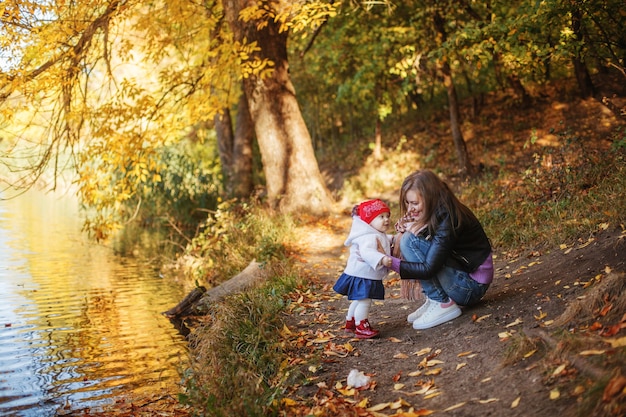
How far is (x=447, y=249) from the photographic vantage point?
4785 millimetres

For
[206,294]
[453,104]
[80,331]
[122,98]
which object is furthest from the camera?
[453,104]

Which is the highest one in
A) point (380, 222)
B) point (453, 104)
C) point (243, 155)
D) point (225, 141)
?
point (453, 104)

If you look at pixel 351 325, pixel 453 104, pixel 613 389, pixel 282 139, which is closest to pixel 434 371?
pixel 351 325

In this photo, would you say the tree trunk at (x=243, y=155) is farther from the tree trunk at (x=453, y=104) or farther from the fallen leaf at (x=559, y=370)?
the fallen leaf at (x=559, y=370)

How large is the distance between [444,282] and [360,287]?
695 millimetres

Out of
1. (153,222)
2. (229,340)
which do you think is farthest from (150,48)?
(229,340)

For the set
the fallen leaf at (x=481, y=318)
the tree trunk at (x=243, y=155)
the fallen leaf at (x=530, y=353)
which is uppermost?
the tree trunk at (x=243, y=155)

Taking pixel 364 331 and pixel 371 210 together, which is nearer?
pixel 371 210

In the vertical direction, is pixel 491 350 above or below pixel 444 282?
below

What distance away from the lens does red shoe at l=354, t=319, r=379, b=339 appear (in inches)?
200

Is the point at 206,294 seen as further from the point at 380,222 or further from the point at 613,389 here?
the point at 613,389

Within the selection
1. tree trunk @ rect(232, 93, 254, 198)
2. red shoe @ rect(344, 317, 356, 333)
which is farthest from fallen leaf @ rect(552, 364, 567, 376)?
tree trunk @ rect(232, 93, 254, 198)

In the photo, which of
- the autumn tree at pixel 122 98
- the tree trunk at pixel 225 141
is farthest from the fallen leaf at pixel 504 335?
the tree trunk at pixel 225 141

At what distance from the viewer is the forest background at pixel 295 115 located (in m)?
8.30
